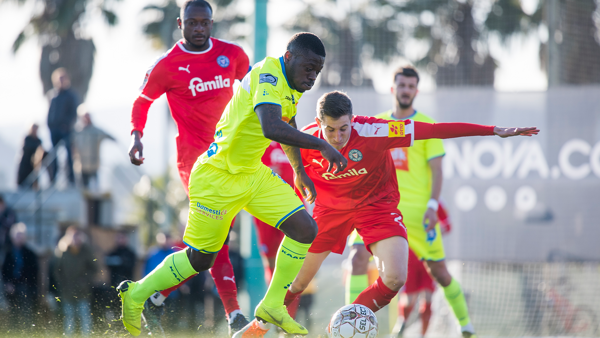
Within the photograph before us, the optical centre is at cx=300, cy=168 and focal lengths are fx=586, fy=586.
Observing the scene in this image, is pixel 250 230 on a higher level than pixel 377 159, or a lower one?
lower

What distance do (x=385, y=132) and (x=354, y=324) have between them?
148 centimetres

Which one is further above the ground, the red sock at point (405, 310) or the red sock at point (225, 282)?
the red sock at point (225, 282)

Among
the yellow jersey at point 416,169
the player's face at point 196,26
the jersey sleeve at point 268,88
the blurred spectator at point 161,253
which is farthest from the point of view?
the blurred spectator at point 161,253

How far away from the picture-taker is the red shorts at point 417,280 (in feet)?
24.7

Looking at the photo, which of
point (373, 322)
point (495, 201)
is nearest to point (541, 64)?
point (495, 201)

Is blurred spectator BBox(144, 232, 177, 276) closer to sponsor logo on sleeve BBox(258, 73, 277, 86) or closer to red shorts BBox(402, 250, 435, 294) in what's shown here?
red shorts BBox(402, 250, 435, 294)

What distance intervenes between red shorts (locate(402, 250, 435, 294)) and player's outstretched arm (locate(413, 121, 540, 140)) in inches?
129

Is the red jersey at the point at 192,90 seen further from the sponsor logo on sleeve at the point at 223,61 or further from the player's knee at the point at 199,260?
the player's knee at the point at 199,260

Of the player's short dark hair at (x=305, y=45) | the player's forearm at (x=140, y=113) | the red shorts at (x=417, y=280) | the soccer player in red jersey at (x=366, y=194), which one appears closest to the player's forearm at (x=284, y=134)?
the player's short dark hair at (x=305, y=45)

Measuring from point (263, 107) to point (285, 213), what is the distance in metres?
0.85

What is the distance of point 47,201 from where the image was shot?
1160 centimetres

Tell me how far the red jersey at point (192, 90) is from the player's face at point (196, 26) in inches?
3.0

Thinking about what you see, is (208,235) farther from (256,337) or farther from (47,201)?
(47,201)

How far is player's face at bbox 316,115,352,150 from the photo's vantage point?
14.1ft
